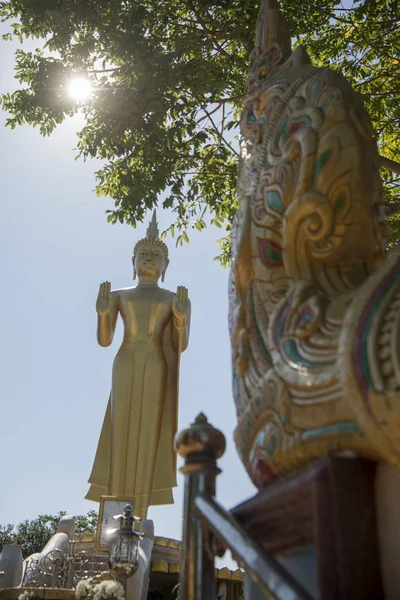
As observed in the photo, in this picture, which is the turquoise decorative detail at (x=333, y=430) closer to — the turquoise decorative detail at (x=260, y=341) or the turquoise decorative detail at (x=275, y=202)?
the turquoise decorative detail at (x=260, y=341)

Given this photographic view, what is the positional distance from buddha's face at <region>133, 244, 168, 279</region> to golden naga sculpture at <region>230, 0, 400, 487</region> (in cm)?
875

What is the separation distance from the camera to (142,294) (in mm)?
10703

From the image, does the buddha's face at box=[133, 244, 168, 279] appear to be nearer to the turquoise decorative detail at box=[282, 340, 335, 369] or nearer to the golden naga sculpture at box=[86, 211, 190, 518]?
the golden naga sculpture at box=[86, 211, 190, 518]

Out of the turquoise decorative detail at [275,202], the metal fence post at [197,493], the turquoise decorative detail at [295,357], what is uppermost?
the turquoise decorative detail at [275,202]

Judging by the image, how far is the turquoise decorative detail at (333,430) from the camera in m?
1.36

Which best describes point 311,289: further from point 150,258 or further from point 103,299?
point 150,258

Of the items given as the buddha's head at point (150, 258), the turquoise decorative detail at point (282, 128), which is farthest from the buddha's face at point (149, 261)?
the turquoise decorative detail at point (282, 128)

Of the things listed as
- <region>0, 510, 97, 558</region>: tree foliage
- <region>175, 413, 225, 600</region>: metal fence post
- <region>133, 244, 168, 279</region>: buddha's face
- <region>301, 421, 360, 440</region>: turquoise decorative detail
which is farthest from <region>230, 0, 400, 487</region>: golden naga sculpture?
<region>0, 510, 97, 558</region>: tree foliage

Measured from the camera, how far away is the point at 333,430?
1410mm

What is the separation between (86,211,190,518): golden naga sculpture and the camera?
9.66 meters

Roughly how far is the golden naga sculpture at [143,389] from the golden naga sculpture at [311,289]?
795 cm

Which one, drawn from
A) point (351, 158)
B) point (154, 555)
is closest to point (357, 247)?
point (351, 158)

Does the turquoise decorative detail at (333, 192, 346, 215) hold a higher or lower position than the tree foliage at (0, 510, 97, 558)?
lower

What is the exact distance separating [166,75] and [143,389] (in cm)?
559
